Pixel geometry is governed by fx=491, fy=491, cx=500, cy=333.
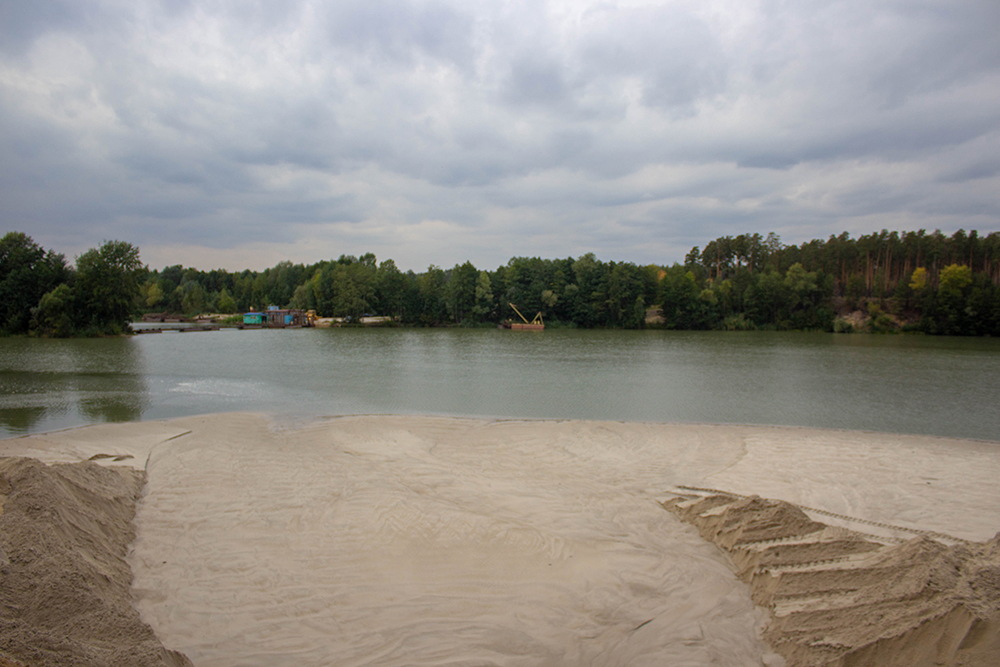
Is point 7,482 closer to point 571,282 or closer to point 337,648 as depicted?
point 337,648

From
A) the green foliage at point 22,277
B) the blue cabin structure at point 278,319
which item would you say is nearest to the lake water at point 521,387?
the green foliage at point 22,277

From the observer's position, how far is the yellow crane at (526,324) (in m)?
75.6

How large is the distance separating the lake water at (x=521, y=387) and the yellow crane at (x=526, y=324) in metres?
40.3

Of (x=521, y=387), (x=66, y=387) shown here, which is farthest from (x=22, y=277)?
(x=521, y=387)

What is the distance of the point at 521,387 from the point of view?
2020 cm

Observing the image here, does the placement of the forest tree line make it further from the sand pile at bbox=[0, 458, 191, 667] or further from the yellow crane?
the sand pile at bbox=[0, 458, 191, 667]

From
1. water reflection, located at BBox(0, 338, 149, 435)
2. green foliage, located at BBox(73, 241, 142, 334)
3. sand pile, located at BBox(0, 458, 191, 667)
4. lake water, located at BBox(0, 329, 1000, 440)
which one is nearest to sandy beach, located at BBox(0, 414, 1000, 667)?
sand pile, located at BBox(0, 458, 191, 667)

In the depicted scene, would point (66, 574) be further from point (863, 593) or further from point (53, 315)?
point (53, 315)

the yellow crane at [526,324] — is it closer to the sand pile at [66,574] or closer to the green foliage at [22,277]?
the green foliage at [22,277]

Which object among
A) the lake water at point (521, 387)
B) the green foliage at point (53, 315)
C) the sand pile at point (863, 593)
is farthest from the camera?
the green foliage at point (53, 315)

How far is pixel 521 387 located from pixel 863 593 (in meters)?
16.3

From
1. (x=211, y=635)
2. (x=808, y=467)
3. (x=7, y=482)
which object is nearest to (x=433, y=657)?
(x=211, y=635)

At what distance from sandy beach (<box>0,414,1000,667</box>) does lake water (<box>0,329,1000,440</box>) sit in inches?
159

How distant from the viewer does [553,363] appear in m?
29.3
